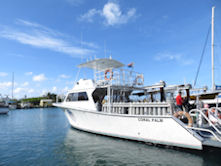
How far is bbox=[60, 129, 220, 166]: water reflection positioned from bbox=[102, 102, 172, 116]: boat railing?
59.6 inches

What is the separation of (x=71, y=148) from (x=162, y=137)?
423 cm

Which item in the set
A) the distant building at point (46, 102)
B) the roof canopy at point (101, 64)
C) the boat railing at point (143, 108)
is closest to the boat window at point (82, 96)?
the boat railing at point (143, 108)

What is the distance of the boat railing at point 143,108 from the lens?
7.19 metres

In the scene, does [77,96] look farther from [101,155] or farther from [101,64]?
[101,155]

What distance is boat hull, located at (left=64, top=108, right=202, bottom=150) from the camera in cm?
637

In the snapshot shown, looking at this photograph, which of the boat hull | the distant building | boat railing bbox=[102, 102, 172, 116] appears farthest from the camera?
the distant building

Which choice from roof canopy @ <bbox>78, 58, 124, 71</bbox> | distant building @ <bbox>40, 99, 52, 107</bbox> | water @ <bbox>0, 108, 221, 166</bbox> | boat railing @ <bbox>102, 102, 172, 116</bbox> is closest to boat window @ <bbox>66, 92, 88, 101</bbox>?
boat railing @ <bbox>102, 102, 172, 116</bbox>

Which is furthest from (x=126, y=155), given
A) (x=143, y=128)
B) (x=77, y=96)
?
(x=77, y=96)

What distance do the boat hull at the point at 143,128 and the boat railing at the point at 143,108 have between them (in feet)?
1.44

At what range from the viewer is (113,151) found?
6.87 meters

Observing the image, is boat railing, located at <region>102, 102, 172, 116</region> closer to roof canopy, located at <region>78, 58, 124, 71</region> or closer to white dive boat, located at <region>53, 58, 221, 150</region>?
white dive boat, located at <region>53, 58, 221, 150</region>

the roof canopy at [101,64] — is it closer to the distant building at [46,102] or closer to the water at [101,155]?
the water at [101,155]

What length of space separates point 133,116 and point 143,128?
2.33 feet

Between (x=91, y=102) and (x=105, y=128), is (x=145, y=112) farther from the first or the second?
(x=91, y=102)
